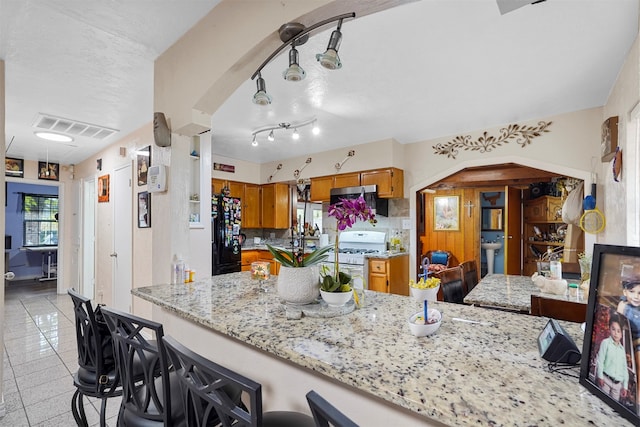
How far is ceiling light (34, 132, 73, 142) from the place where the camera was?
3.78 metres

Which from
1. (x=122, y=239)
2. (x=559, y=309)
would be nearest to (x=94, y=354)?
(x=559, y=309)

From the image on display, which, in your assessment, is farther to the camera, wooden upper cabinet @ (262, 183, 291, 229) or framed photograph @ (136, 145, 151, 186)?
wooden upper cabinet @ (262, 183, 291, 229)

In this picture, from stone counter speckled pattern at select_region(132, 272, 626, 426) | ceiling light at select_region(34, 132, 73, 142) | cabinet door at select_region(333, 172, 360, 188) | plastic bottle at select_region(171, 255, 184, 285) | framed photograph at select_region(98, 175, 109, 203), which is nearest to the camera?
stone counter speckled pattern at select_region(132, 272, 626, 426)

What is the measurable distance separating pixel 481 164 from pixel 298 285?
326 centimetres

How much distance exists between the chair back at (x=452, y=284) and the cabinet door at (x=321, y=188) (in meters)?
2.57

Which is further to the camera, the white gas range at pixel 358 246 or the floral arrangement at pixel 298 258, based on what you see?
the white gas range at pixel 358 246

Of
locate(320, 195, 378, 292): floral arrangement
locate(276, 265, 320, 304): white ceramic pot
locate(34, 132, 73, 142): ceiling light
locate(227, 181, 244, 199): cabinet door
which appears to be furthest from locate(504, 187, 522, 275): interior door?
locate(34, 132, 73, 142): ceiling light

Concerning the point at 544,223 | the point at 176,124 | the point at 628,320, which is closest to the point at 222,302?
the point at 176,124

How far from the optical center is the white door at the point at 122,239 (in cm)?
353

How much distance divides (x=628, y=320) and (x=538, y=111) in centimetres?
323

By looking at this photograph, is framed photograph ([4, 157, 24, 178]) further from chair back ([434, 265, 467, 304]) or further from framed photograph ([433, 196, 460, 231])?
framed photograph ([433, 196, 460, 231])

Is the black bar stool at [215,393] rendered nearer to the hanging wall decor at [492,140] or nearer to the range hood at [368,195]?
the range hood at [368,195]

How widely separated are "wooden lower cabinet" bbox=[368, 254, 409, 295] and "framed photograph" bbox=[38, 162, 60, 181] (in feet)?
18.7

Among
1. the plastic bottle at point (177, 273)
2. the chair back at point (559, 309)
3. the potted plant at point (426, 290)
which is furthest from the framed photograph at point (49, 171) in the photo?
the chair back at point (559, 309)
